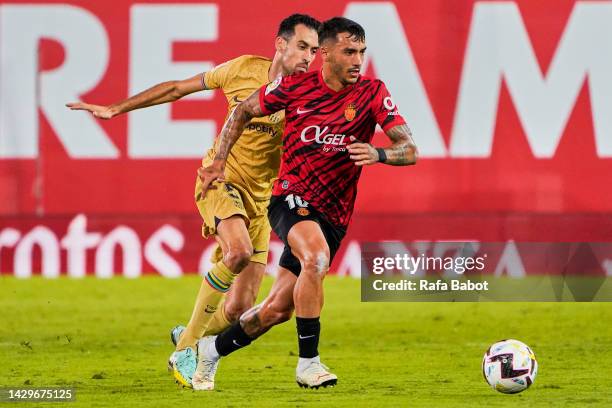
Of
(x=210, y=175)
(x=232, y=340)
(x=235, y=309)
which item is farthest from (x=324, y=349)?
(x=210, y=175)

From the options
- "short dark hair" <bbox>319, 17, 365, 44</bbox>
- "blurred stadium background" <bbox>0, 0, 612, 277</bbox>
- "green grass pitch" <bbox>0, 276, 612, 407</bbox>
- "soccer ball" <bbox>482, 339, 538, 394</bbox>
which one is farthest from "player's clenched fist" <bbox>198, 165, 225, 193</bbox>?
"blurred stadium background" <bbox>0, 0, 612, 277</bbox>

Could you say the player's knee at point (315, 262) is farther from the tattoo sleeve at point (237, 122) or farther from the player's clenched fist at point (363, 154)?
the tattoo sleeve at point (237, 122)

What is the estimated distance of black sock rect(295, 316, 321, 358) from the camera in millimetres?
7324

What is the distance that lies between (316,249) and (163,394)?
129 cm

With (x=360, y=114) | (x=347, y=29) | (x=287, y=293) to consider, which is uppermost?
(x=347, y=29)

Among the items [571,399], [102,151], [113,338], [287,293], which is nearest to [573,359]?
[571,399]

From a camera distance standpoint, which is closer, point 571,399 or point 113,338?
point 571,399

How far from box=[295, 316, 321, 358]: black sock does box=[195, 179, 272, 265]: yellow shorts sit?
118cm

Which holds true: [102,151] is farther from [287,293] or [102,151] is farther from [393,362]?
[287,293]

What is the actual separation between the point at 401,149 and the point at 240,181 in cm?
162

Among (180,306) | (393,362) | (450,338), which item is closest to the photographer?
(393,362)

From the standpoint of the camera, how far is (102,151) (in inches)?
561

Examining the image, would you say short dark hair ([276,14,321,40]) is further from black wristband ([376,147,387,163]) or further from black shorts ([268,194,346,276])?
black wristband ([376,147,387,163])

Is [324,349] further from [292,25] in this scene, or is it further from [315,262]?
[315,262]
